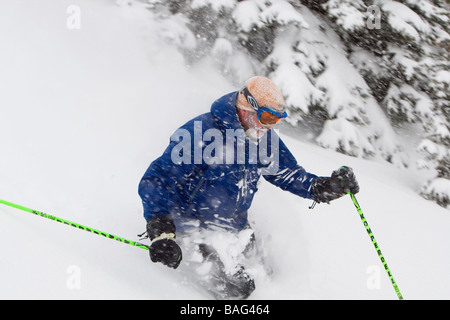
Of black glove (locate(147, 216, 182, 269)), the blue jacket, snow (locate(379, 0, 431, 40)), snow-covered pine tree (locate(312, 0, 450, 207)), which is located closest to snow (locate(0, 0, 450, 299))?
black glove (locate(147, 216, 182, 269))

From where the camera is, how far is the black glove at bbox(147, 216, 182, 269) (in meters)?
2.76

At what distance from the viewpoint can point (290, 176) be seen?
3.66 metres

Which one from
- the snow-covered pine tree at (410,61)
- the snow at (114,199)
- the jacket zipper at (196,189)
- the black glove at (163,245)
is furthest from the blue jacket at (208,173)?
the snow-covered pine tree at (410,61)

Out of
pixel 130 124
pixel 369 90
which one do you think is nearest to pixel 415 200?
pixel 369 90

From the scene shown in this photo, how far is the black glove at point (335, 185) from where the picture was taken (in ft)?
11.0

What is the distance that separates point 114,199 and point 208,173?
127 centimetres

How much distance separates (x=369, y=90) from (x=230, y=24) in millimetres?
2973

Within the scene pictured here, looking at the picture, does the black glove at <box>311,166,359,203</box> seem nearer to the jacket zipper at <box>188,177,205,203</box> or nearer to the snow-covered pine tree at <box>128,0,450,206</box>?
the jacket zipper at <box>188,177,205,203</box>

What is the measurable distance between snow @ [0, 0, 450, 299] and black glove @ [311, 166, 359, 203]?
73cm

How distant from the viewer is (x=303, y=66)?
6992mm

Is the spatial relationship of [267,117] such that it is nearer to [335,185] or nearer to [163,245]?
[335,185]

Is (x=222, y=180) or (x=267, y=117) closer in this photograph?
(x=267, y=117)

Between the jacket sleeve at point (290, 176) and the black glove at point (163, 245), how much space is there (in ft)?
4.02

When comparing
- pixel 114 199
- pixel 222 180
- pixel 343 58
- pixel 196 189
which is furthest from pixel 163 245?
pixel 343 58
